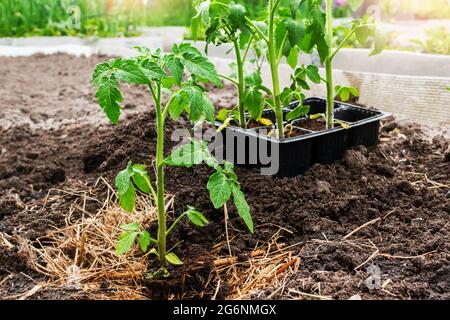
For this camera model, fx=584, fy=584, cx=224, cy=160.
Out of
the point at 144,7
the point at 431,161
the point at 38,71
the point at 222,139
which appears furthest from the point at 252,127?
the point at 144,7

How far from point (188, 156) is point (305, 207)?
1.96ft

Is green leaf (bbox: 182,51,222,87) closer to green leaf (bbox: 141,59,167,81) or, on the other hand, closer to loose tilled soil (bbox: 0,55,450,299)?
green leaf (bbox: 141,59,167,81)

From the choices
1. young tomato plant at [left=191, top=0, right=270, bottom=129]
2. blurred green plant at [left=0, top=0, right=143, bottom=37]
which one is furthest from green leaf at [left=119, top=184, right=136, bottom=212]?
blurred green plant at [left=0, top=0, right=143, bottom=37]

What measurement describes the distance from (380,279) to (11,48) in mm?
4686

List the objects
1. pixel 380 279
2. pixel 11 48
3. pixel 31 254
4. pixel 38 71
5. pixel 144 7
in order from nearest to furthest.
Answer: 1. pixel 380 279
2. pixel 31 254
3. pixel 38 71
4. pixel 11 48
5. pixel 144 7

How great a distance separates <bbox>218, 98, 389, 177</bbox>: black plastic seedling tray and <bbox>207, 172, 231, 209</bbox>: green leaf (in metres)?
0.58

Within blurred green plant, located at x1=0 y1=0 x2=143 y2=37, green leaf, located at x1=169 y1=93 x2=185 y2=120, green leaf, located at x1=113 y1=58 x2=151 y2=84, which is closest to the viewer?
green leaf, located at x1=113 y1=58 x2=151 y2=84

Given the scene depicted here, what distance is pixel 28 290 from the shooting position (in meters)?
1.62

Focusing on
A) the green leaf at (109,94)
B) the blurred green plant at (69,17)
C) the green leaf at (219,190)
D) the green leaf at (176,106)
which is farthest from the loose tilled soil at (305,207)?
the blurred green plant at (69,17)

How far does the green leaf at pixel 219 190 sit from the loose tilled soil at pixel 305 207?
0.82 ft

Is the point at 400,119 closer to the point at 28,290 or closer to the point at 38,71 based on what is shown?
the point at 28,290

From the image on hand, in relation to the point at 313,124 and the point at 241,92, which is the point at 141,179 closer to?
the point at 241,92

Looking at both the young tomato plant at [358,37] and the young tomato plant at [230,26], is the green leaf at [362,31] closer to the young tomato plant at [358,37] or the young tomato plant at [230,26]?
the young tomato plant at [358,37]

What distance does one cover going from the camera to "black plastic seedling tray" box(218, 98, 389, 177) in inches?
82.4
